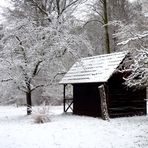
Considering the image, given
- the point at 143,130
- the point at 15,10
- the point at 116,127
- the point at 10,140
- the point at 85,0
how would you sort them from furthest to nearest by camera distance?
the point at 85,0 → the point at 15,10 → the point at 116,127 → the point at 143,130 → the point at 10,140

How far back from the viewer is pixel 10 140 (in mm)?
14023

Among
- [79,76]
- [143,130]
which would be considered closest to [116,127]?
[143,130]

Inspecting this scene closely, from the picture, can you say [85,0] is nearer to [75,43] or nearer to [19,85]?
[75,43]

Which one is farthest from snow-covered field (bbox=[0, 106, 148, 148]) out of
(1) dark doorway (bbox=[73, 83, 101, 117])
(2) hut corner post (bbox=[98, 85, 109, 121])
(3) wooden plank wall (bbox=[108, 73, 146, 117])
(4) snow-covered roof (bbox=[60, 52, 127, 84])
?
(4) snow-covered roof (bbox=[60, 52, 127, 84])

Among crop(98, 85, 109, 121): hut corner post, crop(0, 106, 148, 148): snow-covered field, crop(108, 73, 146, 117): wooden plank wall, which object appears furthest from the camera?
crop(108, 73, 146, 117): wooden plank wall

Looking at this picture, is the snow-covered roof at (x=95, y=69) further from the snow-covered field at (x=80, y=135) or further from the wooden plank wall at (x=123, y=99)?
the snow-covered field at (x=80, y=135)

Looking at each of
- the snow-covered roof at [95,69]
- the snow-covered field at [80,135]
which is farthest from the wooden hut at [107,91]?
the snow-covered field at [80,135]

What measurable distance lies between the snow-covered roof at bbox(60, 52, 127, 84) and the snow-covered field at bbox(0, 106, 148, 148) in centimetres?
311

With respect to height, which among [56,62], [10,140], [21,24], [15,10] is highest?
[15,10]

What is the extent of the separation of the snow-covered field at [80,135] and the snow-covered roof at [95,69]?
311 cm

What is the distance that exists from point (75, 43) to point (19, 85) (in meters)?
4.75

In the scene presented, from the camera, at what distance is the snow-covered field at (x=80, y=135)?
12773mm

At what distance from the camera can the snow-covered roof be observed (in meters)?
21.1

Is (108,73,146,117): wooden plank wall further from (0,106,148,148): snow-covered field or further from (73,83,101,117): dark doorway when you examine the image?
(0,106,148,148): snow-covered field
